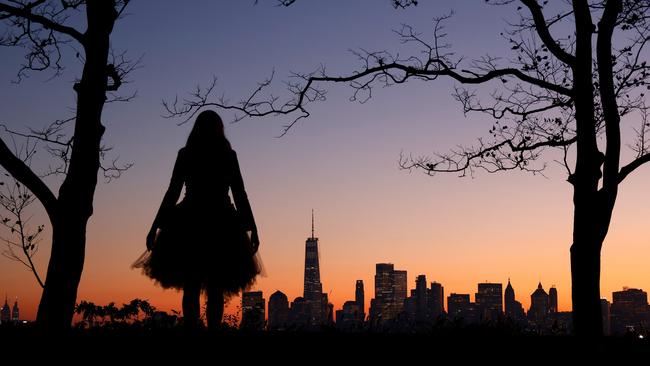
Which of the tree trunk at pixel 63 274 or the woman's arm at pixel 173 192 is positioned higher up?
the woman's arm at pixel 173 192

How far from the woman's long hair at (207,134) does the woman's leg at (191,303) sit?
4.97 feet

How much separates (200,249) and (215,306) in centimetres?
66

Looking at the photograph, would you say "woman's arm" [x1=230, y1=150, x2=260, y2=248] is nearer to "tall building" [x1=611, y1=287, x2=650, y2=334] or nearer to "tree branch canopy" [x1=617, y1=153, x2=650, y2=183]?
"tree branch canopy" [x1=617, y1=153, x2=650, y2=183]

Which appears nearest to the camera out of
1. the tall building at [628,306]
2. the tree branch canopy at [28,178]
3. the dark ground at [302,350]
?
the dark ground at [302,350]

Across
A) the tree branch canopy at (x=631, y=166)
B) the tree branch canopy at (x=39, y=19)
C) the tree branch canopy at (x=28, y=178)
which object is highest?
the tree branch canopy at (x=39, y=19)

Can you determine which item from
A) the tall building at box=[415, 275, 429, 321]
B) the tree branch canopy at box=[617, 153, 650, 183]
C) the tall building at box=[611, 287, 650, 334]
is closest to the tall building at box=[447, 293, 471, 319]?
the tall building at box=[415, 275, 429, 321]

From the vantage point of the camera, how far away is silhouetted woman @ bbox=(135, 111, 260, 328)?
343 inches

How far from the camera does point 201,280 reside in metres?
9.05

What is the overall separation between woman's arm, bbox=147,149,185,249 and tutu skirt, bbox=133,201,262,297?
66 mm

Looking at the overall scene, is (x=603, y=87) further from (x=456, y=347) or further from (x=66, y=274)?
(x=66, y=274)

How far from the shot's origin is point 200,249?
29.2 feet

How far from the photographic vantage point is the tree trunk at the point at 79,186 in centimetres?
1093

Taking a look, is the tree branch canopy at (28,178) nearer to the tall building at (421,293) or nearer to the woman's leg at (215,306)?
the woman's leg at (215,306)

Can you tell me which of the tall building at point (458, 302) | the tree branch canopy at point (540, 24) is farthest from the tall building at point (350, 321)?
the tall building at point (458, 302)
